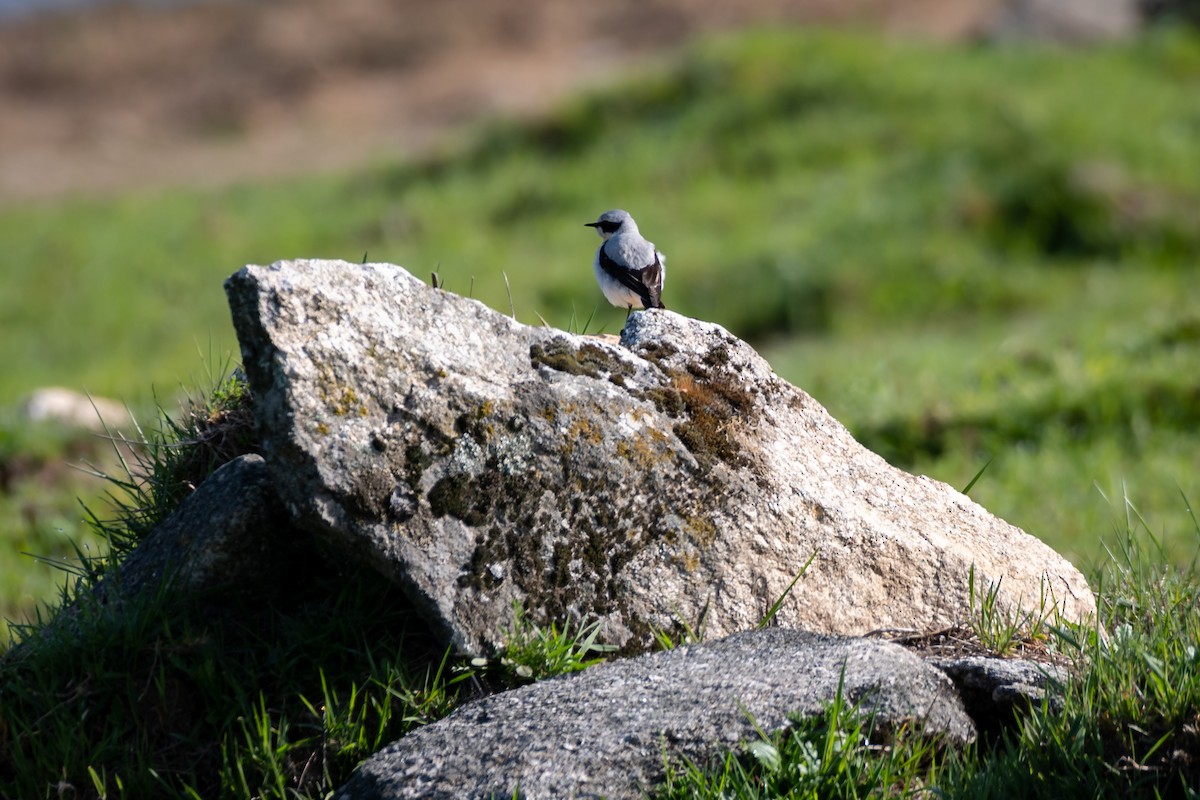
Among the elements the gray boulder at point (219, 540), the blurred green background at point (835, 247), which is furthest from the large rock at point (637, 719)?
the blurred green background at point (835, 247)

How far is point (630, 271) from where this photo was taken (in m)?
5.14

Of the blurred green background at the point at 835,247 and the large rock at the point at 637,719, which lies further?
the blurred green background at the point at 835,247

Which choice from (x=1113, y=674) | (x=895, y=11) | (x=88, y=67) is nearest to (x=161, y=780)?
(x=1113, y=674)

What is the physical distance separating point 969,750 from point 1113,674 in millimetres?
388

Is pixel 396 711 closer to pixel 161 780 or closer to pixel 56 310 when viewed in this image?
pixel 161 780

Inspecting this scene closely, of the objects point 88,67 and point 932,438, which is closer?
point 932,438

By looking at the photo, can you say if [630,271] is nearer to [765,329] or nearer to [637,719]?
[637,719]

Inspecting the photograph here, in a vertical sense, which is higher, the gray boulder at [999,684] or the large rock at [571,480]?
the large rock at [571,480]

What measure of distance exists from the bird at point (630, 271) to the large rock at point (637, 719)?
2.20m

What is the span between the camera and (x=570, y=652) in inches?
131

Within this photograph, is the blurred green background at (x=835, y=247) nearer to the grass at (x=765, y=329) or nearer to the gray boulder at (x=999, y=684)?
the grass at (x=765, y=329)

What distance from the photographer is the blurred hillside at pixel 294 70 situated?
2514 centimetres

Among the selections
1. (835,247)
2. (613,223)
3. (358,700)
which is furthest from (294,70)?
(358,700)

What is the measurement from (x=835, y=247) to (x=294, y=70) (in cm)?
2105
